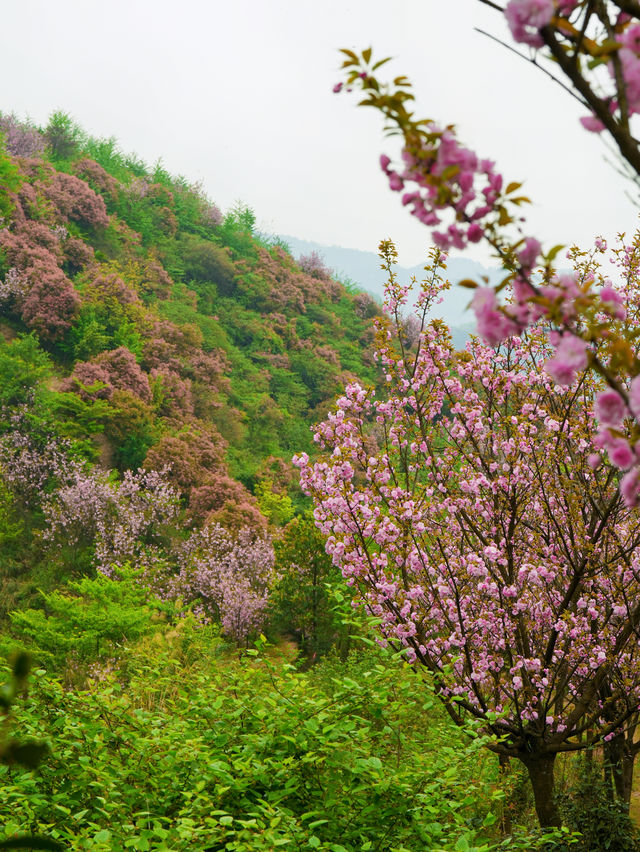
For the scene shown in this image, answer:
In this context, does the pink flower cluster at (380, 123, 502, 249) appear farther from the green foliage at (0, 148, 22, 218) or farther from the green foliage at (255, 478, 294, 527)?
the green foliage at (0, 148, 22, 218)

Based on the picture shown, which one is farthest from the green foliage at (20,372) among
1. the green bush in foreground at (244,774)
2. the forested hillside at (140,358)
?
the green bush in foreground at (244,774)

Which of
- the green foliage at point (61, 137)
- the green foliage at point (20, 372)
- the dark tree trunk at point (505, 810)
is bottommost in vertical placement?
the dark tree trunk at point (505, 810)

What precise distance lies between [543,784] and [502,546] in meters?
1.64

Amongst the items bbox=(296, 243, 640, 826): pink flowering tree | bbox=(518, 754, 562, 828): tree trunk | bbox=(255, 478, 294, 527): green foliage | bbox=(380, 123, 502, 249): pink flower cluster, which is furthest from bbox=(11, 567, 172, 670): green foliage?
bbox=(380, 123, 502, 249): pink flower cluster

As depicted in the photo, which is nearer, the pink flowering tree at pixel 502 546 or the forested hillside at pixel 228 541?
the forested hillside at pixel 228 541

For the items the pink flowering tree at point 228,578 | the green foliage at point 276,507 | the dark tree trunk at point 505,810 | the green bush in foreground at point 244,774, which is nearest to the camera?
the green bush in foreground at point 244,774

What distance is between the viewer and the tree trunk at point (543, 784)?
4.55 metres

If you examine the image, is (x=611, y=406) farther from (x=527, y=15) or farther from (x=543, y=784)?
(x=543, y=784)

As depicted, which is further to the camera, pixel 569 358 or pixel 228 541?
pixel 228 541

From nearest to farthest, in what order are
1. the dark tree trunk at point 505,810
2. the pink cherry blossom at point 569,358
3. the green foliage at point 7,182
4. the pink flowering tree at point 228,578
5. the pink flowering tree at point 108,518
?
the pink cherry blossom at point 569,358
the dark tree trunk at point 505,810
the pink flowering tree at point 228,578
the pink flowering tree at point 108,518
the green foliage at point 7,182

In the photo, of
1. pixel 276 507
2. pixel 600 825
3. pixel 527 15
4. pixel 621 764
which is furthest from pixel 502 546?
pixel 276 507

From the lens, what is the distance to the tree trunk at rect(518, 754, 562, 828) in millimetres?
4547

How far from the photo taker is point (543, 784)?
181 inches

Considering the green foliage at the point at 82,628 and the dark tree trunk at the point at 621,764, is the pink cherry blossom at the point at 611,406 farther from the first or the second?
the green foliage at the point at 82,628
